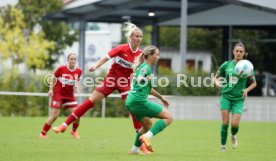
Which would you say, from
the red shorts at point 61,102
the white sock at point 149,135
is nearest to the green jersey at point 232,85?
the white sock at point 149,135

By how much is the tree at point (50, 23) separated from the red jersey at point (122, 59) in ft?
119

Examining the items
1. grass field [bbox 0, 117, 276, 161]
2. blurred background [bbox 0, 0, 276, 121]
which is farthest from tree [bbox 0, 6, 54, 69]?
grass field [bbox 0, 117, 276, 161]

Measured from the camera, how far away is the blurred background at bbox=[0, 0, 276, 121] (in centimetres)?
3175

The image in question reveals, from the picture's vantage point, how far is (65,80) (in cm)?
1830

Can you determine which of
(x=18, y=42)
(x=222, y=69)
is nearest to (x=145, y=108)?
(x=222, y=69)

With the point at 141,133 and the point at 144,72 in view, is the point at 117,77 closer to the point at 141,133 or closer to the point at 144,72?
the point at 141,133

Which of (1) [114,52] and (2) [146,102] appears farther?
(1) [114,52]

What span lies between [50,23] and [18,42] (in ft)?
8.61

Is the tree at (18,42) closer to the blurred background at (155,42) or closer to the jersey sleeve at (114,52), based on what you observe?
the blurred background at (155,42)

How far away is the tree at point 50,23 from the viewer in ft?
169

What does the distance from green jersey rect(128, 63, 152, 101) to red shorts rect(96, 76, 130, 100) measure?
2231 mm

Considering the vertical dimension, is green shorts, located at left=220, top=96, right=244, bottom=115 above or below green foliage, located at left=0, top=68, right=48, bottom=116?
above

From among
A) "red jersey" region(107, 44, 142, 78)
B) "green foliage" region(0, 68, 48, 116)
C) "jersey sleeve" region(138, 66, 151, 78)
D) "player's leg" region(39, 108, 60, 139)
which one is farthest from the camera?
"green foliage" region(0, 68, 48, 116)

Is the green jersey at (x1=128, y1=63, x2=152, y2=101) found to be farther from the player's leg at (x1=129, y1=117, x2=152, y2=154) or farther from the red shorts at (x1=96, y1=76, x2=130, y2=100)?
the red shorts at (x1=96, y1=76, x2=130, y2=100)
